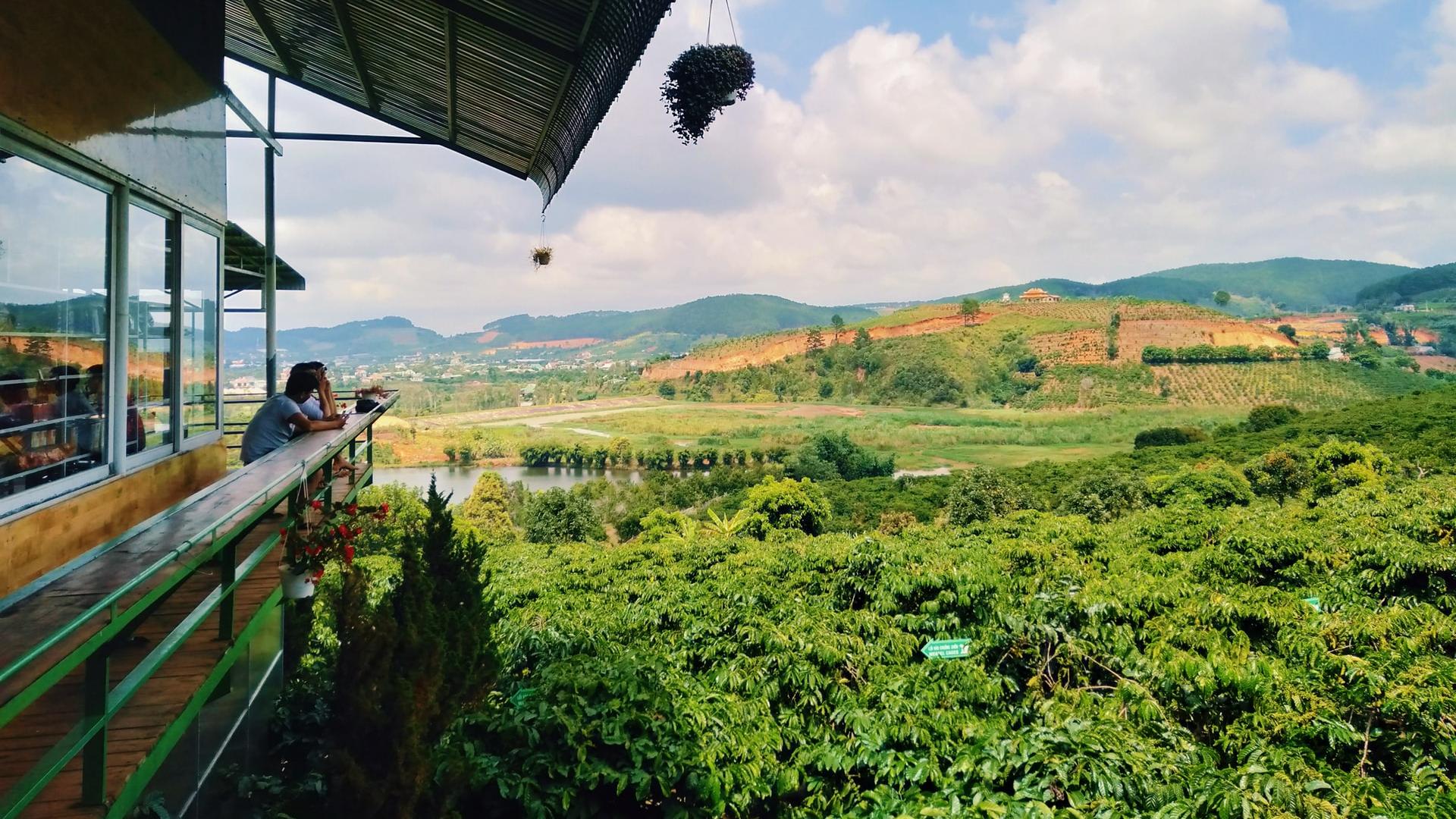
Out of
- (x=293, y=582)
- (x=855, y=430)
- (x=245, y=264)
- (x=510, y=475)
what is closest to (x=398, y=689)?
(x=293, y=582)

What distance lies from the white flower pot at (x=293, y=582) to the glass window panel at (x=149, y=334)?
872 mm

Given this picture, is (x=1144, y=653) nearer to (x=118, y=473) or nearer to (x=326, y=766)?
(x=326, y=766)

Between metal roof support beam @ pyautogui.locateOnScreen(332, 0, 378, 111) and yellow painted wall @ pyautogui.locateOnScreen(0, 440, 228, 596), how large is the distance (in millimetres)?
2303

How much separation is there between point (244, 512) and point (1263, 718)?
5399 mm

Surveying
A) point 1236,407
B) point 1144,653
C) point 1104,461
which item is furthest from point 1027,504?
point 1236,407

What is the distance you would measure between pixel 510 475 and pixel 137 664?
280ft

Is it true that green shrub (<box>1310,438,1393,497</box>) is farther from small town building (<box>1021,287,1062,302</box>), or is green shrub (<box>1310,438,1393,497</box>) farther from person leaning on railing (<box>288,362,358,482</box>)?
small town building (<box>1021,287,1062,302</box>)

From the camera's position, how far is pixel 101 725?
199 centimetres

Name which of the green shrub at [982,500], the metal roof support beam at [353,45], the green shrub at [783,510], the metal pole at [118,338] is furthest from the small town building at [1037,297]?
the metal pole at [118,338]

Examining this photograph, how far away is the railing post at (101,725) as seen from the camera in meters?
1.95

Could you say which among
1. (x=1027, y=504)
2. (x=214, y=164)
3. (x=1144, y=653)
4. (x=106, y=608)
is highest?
(x=214, y=164)

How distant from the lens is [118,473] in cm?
338

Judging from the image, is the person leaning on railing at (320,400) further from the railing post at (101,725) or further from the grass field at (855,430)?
the grass field at (855,430)

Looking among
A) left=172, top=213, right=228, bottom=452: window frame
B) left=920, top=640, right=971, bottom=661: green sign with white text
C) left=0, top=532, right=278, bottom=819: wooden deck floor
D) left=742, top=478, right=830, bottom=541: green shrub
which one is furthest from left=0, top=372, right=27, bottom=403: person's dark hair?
left=742, top=478, right=830, bottom=541: green shrub
